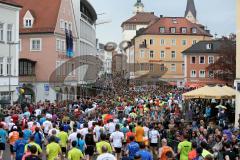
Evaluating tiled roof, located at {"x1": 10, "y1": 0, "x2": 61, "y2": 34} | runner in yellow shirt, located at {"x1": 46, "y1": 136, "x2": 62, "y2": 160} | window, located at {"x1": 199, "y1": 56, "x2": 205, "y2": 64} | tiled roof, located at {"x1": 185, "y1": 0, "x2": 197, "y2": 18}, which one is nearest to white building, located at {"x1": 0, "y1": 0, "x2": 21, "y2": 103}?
tiled roof, located at {"x1": 10, "y1": 0, "x2": 61, "y2": 34}

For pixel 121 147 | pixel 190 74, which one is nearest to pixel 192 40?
pixel 190 74

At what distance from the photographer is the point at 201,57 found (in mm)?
95062

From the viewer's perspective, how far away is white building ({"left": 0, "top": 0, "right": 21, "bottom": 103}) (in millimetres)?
45938

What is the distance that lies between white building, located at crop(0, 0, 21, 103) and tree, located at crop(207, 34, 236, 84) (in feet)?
118

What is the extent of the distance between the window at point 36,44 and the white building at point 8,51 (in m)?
11.3

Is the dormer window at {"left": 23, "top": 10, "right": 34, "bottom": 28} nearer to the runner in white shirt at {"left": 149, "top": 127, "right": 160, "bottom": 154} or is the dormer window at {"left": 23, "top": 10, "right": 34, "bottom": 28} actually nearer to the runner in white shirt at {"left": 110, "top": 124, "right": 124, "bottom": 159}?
the runner in white shirt at {"left": 149, "top": 127, "right": 160, "bottom": 154}

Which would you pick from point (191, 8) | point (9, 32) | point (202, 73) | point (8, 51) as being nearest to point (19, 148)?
point (8, 51)

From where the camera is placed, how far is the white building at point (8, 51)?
45938 mm

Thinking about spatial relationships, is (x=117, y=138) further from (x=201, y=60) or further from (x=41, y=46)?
(x=201, y=60)

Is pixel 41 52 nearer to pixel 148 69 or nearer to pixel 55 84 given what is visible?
pixel 55 84

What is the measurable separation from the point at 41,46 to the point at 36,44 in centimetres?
62

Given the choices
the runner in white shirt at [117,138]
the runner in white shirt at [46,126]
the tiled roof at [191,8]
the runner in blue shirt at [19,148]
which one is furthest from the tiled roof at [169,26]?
the runner in blue shirt at [19,148]

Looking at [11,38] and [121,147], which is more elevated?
[11,38]

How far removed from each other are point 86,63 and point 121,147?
191 feet
